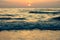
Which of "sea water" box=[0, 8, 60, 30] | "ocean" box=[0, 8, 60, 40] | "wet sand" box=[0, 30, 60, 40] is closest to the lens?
"wet sand" box=[0, 30, 60, 40]

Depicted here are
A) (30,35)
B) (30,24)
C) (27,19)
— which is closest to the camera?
(30,35)

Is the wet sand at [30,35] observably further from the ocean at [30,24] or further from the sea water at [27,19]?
the sea water at [27,19]

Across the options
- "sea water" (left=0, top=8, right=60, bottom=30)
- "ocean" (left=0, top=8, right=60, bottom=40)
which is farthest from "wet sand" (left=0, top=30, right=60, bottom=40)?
"sea water" (left=0, top=8, right=60, bottom=30)

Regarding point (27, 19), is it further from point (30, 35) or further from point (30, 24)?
point (30, 35)

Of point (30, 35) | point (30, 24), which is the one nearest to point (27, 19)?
point (30, 24)

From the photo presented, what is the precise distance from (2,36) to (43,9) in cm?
368

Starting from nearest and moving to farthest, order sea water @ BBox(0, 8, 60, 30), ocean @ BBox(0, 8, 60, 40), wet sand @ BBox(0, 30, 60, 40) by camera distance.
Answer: wet sand @ BBox(0, 30, 60, 40) < ocean @ BBox(0, 8, 60, 40) < sea water @ BBox(0, 8, 60, 30)

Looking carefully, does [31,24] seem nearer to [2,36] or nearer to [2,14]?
[2,36]

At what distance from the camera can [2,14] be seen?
845 centimetres

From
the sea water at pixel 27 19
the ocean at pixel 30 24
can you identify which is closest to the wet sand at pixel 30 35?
the ocean at pixel 30 24

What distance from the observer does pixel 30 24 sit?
6.98 metres

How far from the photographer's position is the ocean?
235 inches

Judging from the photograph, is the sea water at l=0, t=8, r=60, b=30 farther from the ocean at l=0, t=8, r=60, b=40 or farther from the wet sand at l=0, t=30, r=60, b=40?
the wet sand at l=0, t=30, r=60, b=40

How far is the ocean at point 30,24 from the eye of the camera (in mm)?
5981
